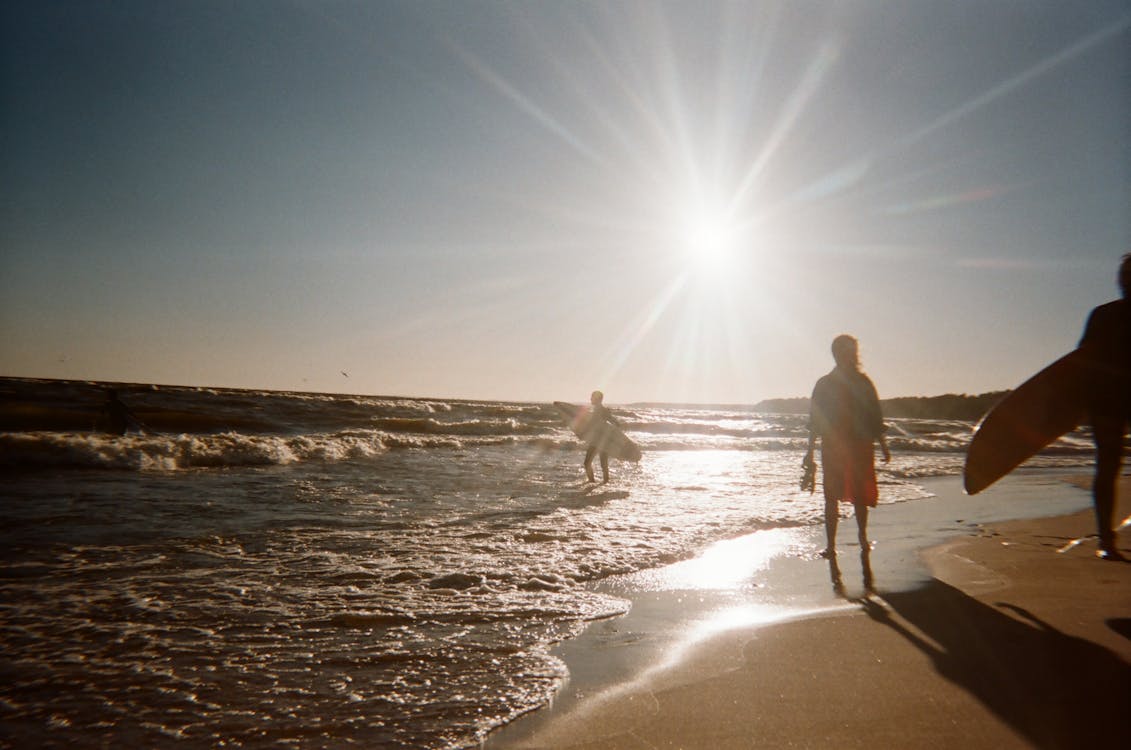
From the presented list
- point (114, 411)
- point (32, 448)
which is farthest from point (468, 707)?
point (114, 411)

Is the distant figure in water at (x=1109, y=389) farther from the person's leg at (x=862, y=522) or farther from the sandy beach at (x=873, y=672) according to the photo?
the person's leg at (x=862, y=522)

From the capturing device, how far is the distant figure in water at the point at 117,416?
19.4m

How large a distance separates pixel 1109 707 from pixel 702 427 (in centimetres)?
4041

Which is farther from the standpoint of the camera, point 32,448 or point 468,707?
point 32,448

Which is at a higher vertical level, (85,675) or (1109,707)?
(1109,707)

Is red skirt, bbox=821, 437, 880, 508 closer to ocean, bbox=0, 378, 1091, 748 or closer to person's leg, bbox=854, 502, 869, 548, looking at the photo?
person's leg, bbox=854, 502, 869, 548

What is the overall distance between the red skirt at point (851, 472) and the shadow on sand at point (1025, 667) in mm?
1397

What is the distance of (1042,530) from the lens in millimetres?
7465

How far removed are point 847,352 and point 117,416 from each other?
21.5 metres

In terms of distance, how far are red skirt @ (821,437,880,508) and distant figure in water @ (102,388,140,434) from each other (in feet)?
67.5

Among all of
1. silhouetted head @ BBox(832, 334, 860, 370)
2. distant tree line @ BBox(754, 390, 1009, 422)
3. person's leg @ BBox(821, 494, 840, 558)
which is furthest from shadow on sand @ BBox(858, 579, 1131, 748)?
distant tree line @ BBox(754, 390, 1009, 422)

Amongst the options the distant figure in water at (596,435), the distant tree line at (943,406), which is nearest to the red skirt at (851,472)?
the distant figure in water at (596,435)

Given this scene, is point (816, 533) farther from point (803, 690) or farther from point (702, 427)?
point (702, 427)

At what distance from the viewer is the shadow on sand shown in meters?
2.47
